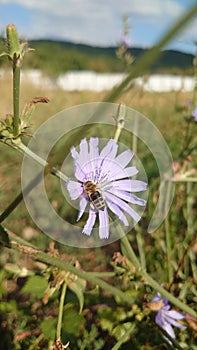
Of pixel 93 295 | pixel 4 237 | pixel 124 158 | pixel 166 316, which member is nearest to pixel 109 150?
pixel 124 158

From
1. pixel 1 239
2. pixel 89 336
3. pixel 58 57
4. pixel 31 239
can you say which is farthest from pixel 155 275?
pixel 58 57

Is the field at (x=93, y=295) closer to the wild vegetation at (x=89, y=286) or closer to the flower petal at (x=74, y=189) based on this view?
the wild vegetation at (x=89, y=286)

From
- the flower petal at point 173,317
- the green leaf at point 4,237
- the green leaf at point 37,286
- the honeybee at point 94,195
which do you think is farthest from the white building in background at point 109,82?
the flower petal at point 173,317

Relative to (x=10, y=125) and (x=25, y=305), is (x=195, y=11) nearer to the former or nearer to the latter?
(x=10, y=125)

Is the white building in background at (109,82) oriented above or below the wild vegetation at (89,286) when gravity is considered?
above

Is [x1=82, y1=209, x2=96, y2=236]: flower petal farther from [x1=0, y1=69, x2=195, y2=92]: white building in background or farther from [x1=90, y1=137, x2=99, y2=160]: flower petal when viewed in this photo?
[x1=0, y1=69, x2=195, y2=92]: white building in background

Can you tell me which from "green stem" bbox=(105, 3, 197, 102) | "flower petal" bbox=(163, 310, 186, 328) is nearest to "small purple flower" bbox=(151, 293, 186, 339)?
"flower petal" bbox=(163, 310, 186, 328)
